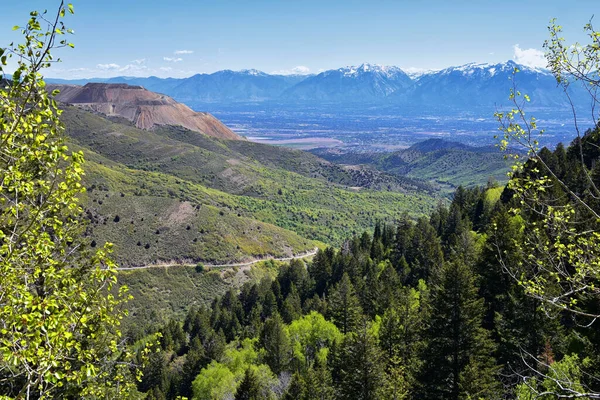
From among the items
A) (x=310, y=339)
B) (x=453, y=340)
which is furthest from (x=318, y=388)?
(x=310, y=339)

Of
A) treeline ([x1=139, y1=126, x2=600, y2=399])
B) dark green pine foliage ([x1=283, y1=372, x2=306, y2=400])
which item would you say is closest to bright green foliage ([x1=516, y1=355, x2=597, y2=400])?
treeline ([x1=139, y1=126, x2=600, y2=399])

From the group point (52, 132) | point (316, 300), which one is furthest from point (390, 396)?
point (316, 300)

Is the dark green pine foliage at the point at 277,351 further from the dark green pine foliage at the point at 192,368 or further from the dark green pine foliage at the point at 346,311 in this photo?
the dark green pine foliage at the point at 192,368

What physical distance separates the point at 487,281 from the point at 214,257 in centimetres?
12969

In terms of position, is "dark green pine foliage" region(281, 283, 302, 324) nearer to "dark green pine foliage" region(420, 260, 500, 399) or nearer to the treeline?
the treeline

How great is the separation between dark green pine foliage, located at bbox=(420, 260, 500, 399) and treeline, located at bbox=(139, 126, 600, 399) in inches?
3.0

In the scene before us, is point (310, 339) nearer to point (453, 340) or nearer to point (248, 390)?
point (248, 390)

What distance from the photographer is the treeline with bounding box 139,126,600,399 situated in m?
28.1

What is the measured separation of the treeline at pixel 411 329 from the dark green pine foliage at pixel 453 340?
0.08 m

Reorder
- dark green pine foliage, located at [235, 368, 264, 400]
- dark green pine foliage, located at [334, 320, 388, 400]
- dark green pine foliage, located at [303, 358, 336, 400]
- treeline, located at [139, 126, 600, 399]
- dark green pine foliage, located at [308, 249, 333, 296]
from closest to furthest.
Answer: treeline, located at [139, 126, 600, 399], dark green pine foliage, located at [334, 320, 388, 400], dark green pine foliage, located at [303, 358, 336, 400], dark green pine foliage, located at [235, 368, 264, 400], dark green pine foliage, located at [308, 249, 333, 296]

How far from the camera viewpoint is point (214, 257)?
6329 inches

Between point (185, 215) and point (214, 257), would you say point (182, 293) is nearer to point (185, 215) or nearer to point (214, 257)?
point (214, 257)

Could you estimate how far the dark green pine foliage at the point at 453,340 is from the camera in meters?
29.4

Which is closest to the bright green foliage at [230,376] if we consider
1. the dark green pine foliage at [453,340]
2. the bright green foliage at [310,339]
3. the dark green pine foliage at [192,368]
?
the dark green pine foliage at [192,368]
